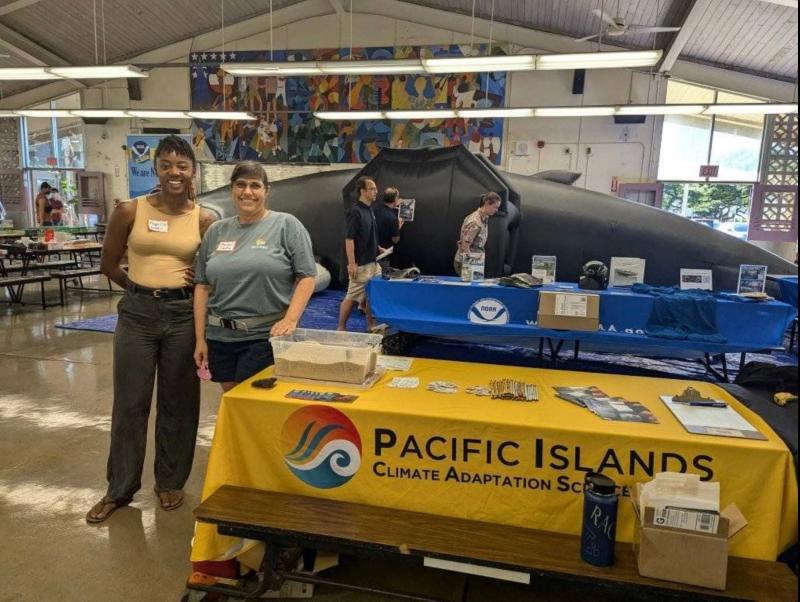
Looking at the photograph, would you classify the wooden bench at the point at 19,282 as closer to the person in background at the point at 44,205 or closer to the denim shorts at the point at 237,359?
the person in background at the point at 44,205

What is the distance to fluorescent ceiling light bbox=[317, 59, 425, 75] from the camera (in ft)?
20.7

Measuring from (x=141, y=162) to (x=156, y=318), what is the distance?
13011 mm

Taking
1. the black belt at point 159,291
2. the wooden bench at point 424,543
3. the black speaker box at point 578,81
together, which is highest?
the black speaker box at point 578,81

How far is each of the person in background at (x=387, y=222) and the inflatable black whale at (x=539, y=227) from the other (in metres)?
0.51

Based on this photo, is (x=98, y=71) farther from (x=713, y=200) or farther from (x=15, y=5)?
(x=713, y=200)

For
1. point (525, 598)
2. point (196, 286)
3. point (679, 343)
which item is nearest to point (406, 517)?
point (525, 598)

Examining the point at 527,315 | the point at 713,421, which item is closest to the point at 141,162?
the point at 527,315

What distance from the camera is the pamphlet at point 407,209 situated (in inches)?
239

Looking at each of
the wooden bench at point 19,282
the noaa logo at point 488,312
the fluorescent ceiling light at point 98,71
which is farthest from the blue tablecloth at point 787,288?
the wooden bench at point 19,282

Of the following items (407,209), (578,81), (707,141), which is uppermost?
(578,81)

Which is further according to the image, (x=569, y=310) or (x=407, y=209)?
(x=407, y=209)

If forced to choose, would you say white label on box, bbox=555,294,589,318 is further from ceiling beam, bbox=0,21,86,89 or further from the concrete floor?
ceiling beam, bbox=0,21,86,89

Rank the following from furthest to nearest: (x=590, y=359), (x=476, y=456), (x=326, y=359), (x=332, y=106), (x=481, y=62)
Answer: (x=332, y=106), (x=481, y=62), (x=590, y=359), (x=326, y=359), (x=476, y=456)

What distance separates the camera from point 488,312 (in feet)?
14.3
